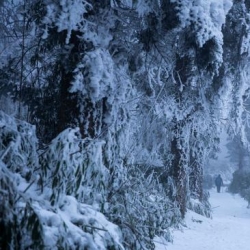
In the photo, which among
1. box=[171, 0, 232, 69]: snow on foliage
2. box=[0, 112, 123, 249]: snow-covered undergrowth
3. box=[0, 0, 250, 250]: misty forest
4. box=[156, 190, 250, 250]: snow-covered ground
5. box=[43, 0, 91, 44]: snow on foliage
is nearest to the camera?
box=[0, 112, 123, 249]: snow-covered undergrowth

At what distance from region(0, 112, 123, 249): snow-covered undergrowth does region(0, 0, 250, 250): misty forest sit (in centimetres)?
1

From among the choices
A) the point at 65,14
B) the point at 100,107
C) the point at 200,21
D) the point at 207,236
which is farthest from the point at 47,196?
the point at 207,236

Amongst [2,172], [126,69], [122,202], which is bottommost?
[122,202]

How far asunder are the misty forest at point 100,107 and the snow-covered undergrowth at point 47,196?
10mm

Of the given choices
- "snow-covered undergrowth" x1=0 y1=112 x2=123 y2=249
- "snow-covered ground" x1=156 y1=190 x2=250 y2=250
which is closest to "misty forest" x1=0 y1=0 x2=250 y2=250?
"snow-covered undergrowth" x1=0 y1=112 x2=123 y2=249

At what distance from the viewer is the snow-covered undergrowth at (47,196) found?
284 cm

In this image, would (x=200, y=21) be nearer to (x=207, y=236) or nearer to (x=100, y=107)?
(x=100, y=107)

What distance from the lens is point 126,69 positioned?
6.73m

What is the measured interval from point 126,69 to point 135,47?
0.43 metres

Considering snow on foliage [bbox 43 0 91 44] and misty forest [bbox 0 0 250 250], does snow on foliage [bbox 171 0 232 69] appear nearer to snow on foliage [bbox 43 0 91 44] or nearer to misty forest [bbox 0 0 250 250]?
misty forest [bbox 0 0 250 250]

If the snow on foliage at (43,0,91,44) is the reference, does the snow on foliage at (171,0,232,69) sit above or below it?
above

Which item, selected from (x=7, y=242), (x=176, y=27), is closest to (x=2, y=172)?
(x=7, y=242)

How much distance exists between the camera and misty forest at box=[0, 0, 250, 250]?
3338 millimetres

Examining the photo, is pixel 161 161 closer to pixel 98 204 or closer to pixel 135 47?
pixel 135 47
